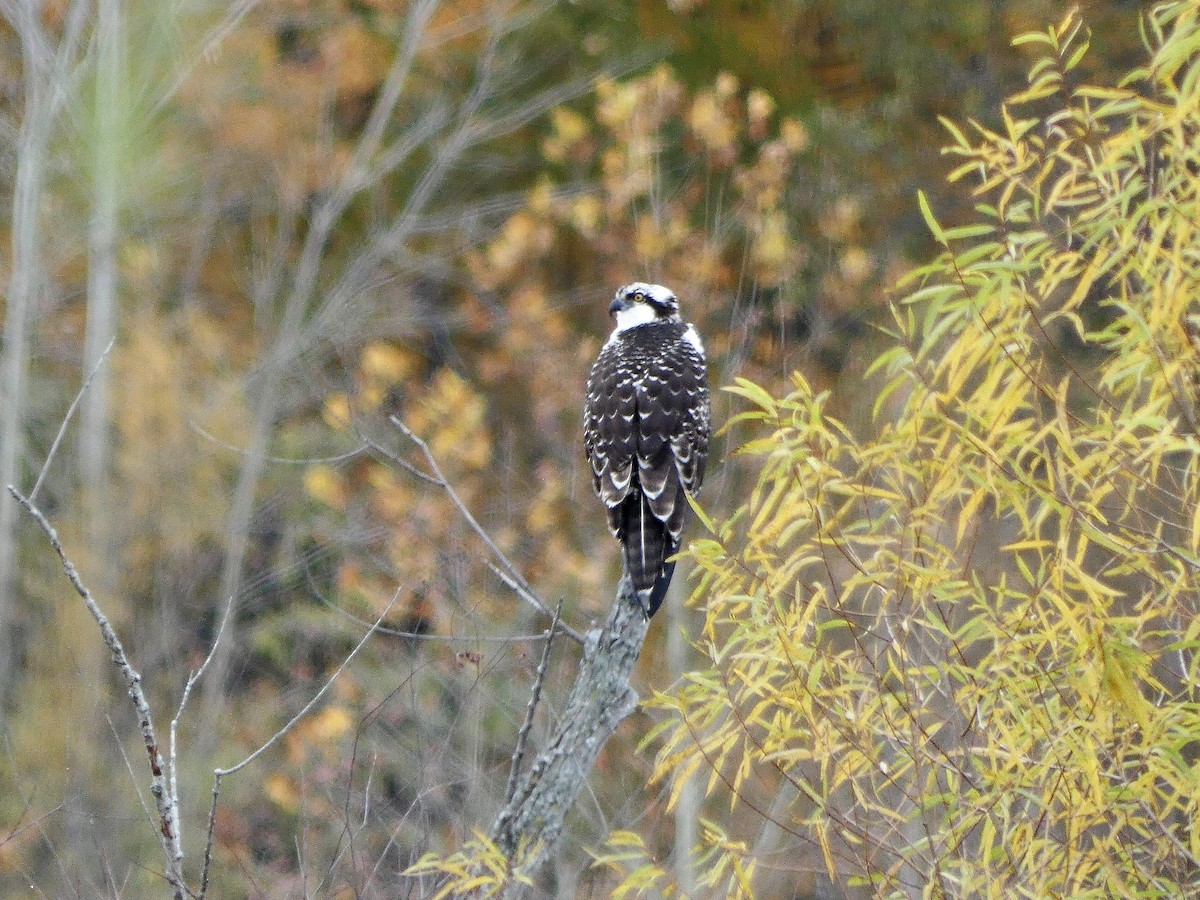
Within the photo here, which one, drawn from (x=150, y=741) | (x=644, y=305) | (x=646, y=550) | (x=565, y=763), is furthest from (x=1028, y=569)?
(x=644, y=305)

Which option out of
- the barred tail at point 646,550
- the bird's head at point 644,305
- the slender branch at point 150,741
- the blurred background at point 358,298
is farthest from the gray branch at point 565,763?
the blurred background at point 358,298

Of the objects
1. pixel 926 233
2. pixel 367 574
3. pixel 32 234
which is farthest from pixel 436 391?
pixel 926 233

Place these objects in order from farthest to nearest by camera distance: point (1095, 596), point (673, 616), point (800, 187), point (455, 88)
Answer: point (455, 88), point (800, 187), point (673, 616), point (1095, 596)

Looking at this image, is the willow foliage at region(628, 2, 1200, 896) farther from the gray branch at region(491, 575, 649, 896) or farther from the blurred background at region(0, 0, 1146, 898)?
the blurred background at region(0, 0, 1146, 898)

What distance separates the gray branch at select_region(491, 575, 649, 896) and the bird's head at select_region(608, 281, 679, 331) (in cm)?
257

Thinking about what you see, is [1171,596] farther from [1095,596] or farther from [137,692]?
[137,692]

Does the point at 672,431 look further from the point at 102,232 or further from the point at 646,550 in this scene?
the point at 102,232

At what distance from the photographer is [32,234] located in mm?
9867

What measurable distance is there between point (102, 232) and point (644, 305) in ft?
19.4

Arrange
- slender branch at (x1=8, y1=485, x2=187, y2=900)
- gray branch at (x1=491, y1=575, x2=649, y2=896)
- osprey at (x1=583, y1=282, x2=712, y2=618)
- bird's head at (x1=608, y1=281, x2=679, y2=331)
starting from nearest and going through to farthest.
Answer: slender branch at (x1=8, y1=485, x2=187, y2=900) < gray branch at (x1=491, y1=575, x2=649, y2=896) < osprey at (x1=583, y1=282, x2=712, y2=618) < bird's head at (x1=608, y1=281, x2=679, y2=331)

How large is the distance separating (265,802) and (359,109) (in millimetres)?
7297

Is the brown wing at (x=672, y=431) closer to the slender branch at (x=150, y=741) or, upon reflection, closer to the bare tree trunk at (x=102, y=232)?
the slender branch at (x=150, y=741)

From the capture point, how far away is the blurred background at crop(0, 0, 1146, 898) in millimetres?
8539

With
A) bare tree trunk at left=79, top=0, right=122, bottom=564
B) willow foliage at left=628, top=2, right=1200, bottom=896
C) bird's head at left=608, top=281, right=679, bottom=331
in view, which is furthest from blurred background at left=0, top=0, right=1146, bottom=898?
willow foliage at left=628, top=2, right=1200, bottom=896
